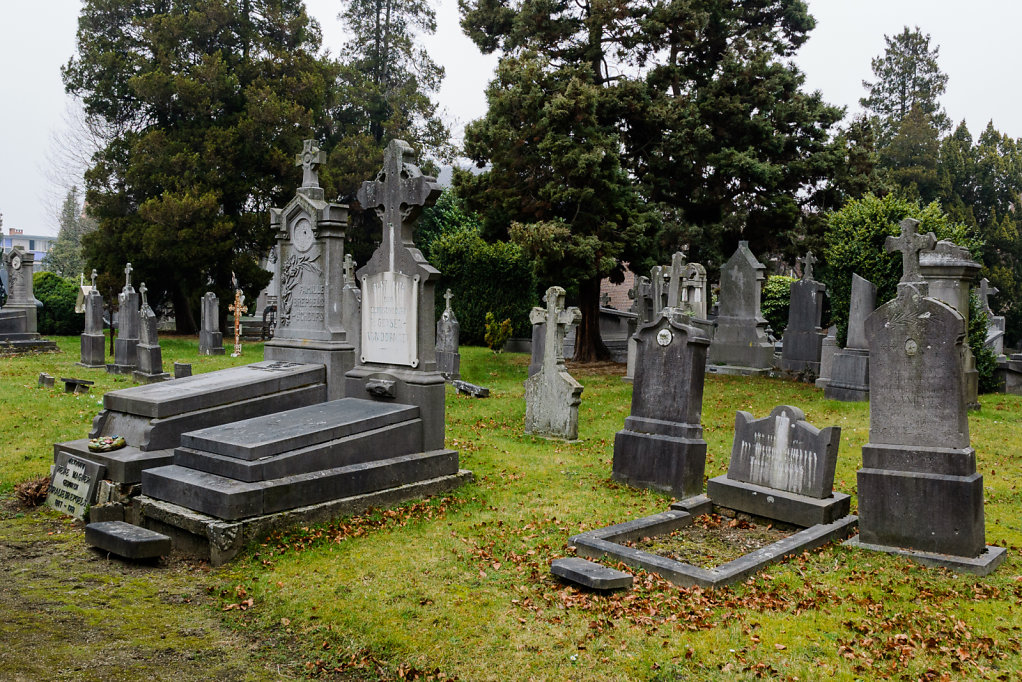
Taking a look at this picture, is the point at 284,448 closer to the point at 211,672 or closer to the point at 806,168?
the point at 211,672

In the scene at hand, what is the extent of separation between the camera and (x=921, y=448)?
6.23 meters

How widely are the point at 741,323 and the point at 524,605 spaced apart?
55.3 feet

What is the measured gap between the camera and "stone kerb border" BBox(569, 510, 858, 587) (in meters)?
5.48

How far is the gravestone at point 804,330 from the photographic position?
1953 cm

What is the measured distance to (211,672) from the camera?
4312mm

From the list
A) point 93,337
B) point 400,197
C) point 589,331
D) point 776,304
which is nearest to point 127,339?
point 93,337

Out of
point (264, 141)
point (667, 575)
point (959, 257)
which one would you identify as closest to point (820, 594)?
point (667, 575)

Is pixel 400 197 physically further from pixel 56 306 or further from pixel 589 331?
pixel 56 306

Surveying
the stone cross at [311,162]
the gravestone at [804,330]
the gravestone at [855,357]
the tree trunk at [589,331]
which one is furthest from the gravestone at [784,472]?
the tree trunk at [589,331]

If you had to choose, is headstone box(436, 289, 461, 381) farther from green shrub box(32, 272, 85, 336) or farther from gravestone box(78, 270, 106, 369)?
green shrub box(32, 272, 85, 336)

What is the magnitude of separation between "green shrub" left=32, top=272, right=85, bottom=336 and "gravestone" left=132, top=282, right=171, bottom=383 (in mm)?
14941

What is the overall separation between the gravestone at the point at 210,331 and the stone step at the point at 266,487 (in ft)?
58.4

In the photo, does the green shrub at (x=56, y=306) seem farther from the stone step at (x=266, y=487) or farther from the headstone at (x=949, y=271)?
the headstone at (x=949, y=271)

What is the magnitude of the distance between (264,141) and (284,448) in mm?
25499
